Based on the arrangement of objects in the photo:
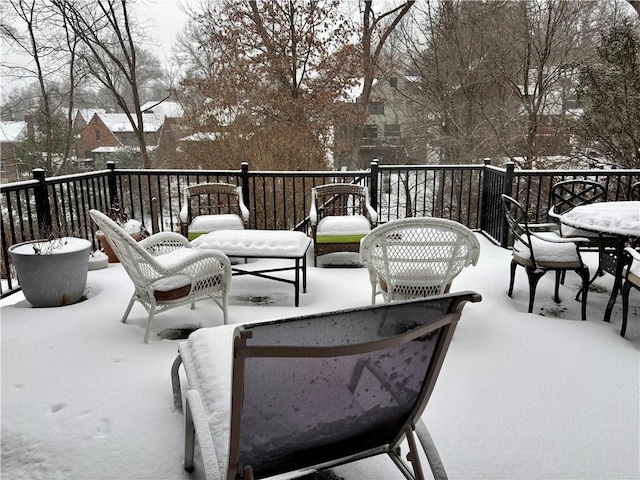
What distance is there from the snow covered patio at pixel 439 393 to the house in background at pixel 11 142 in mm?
10103

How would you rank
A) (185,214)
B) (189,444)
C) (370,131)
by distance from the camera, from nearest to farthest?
1. (189,444)
2. (185,214)
3. (370,131)

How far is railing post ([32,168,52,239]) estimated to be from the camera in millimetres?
3877

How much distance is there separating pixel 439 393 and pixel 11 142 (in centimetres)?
1311

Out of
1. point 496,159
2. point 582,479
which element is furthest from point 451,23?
point 582,479

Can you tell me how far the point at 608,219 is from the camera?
3102 millimetres

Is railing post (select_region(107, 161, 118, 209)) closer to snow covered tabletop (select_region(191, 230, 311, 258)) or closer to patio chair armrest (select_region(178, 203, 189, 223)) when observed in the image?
patio chair armrest (select_region(178, 203, 189, 223))

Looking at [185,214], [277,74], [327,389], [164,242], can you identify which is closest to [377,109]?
[277,74]

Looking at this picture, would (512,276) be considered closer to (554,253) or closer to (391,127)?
(554,253)

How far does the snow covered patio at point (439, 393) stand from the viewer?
5.74ft

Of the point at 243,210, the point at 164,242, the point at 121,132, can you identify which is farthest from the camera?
the point at 121,132

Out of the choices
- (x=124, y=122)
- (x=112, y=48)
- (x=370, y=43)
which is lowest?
(x=124, y=122)

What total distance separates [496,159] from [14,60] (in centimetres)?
1164

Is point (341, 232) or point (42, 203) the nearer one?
point (42, 203)

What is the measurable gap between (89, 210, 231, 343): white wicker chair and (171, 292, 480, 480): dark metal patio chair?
56.3 inches
